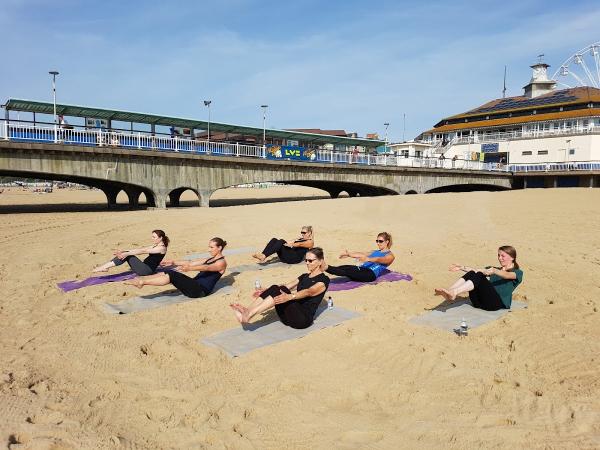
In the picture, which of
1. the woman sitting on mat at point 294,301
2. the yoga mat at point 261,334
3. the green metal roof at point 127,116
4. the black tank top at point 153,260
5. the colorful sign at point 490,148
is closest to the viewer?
the yoga mat at point 261,334

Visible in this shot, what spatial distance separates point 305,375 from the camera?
433 cm

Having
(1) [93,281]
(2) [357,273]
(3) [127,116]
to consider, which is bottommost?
(1) [93,281]

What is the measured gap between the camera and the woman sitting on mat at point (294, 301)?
520 centimetres

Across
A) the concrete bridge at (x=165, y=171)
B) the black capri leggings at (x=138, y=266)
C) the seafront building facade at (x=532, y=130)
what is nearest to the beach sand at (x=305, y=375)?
the black capri leggings at (x=138, y=266)

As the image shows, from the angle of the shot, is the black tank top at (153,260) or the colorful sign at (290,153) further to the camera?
the colorful sign at (290,153)

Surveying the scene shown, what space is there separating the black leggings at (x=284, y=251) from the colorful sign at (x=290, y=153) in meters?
18.7

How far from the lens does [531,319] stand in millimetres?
5922

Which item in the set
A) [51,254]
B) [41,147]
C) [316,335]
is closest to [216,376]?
[316,335]

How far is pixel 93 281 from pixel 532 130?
6027 centimetres

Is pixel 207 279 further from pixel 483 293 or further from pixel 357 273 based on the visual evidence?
pixel 483 293

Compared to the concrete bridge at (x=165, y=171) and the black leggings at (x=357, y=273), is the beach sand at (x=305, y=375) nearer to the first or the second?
the black leggings at (x=357, y=273)

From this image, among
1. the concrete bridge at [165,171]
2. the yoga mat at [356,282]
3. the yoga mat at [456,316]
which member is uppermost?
the concrete bridge at [165,171]

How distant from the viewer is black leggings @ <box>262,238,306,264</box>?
9500 mm

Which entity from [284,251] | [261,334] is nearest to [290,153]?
[284,251]
